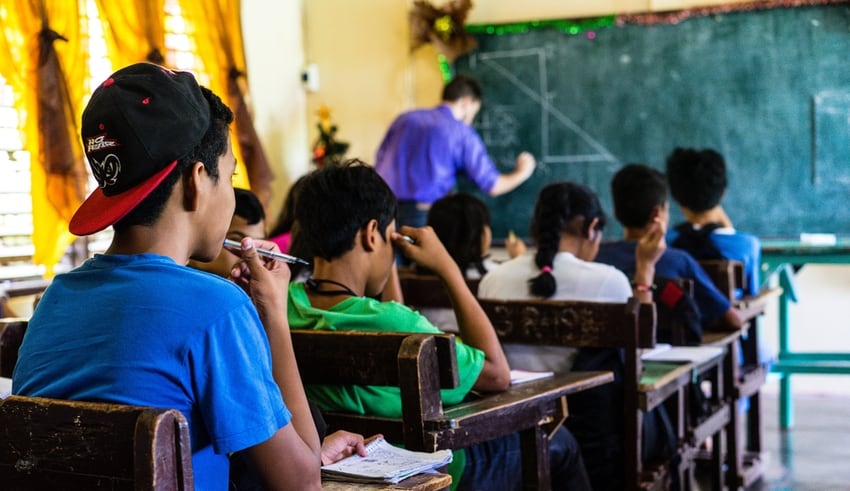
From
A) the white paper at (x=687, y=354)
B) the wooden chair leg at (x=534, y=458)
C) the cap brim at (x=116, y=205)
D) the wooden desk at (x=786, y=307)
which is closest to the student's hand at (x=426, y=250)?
the wooden chair leg at (x=534, y=458)

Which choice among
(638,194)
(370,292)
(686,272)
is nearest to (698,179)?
(638,194)

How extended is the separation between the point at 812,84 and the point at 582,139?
1259 millimetres

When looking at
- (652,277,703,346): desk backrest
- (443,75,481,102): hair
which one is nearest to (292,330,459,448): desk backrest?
(652,277,703,346): desk backrest

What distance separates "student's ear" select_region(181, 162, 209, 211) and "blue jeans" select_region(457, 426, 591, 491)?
1126 mm

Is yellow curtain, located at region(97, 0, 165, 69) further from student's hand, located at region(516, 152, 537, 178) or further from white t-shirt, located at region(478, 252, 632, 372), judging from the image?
white t-shirt, located at region(478, 252, 632, 372)

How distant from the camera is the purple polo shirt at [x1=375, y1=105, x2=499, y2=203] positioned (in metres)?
5.92

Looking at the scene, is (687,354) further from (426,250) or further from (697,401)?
(426,250)

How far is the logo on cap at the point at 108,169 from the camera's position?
1290mm

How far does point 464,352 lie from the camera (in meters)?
2.06

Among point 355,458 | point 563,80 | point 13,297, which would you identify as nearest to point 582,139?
point 563,80

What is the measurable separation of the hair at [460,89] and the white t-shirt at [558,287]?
9.92 ft

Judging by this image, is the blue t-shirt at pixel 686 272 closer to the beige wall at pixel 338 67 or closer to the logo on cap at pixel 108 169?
the logo on cap at pixel 108 169

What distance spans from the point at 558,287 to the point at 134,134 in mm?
1799

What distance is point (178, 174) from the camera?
1.33m
